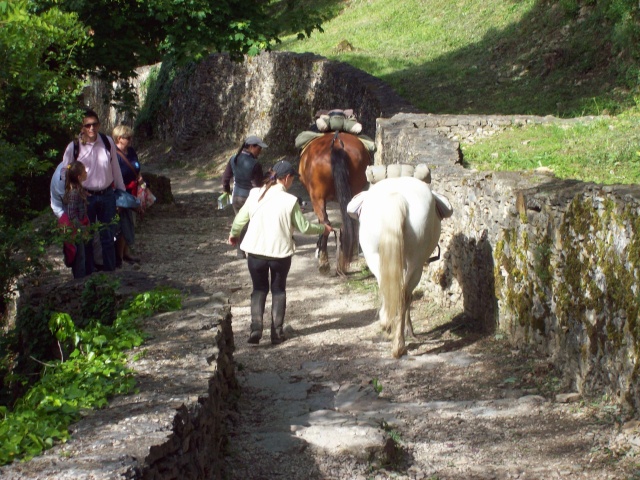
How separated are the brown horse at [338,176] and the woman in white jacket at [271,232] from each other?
95.2 inches

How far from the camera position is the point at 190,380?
5.00 m

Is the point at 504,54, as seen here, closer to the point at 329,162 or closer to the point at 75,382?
the point at 329,162

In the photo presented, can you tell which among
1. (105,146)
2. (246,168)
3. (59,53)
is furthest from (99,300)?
(59,53)

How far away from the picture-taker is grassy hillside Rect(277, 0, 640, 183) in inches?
491

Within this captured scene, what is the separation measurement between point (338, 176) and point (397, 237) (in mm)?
3560

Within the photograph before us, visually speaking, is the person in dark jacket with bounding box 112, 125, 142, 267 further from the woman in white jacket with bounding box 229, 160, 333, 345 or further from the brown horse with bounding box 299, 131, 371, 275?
the woman in white jacket with bounding box 229, 160, 333, 345

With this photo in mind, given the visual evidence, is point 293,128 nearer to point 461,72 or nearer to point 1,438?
point 461,72

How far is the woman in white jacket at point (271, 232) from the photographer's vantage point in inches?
330

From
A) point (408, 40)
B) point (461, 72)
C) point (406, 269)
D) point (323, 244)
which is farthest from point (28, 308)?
point (408, 40)

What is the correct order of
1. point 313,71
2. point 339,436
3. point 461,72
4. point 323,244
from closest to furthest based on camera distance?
point 339,436
point 323,244
point 313,71
point 461,72

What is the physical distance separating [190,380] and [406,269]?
11.4 feet

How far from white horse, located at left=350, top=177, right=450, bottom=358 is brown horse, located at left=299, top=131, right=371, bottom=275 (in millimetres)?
2704

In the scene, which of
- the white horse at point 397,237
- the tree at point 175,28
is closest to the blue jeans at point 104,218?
the white horse at point 397,237

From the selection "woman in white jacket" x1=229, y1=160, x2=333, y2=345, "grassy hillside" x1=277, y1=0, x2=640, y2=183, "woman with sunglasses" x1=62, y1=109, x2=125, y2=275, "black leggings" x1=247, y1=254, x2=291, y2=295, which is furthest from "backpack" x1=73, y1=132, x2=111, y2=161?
"grassy hillside" x1=277, y1=0, x2=640, y2=183
